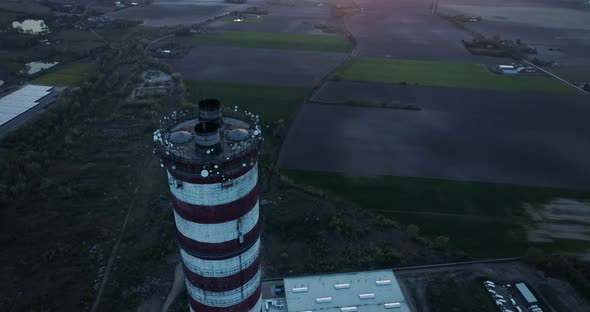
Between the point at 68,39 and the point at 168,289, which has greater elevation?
the point at 68,39

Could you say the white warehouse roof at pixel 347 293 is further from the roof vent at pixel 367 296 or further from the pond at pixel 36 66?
the pond at pixel 36 66

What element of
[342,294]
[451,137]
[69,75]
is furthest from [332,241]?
[69,75]

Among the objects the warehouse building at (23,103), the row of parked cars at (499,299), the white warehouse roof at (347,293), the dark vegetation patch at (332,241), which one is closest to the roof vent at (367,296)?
the white warehouse roof at (347,293)

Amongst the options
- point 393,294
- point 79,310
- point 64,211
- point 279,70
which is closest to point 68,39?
point 279,70

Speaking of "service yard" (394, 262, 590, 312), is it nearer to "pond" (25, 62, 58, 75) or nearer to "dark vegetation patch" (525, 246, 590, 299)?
"dark vegetation patch" (525, 246, 590, 299)

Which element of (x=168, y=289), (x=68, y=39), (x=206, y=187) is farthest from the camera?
(x=68, y=39)

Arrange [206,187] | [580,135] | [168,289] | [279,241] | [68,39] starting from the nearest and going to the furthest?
[206,187] < [168,289] < [279,241] < [580,135] < [68,39]

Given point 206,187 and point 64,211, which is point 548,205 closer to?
point 206,187
